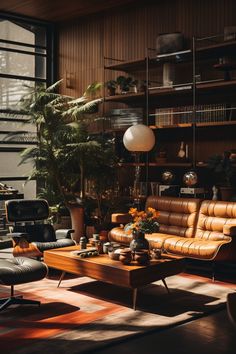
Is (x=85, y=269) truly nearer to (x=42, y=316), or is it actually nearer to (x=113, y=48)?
(x=42, y=316)

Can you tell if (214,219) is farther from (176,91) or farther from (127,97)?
(127,97)

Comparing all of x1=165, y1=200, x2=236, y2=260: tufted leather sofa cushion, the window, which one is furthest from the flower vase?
the window

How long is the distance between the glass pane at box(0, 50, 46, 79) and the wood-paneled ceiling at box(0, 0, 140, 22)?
0.69 m

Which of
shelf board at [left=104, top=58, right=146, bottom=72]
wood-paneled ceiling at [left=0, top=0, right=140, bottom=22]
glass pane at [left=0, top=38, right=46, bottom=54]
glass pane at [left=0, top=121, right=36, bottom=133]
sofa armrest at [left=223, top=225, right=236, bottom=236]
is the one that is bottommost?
sofa armrest at [left=223, top=225, right=236, bottom=236]

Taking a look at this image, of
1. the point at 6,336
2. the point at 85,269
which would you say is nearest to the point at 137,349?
the point at 6,336

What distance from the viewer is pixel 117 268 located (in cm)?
452

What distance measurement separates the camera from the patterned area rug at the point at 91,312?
146 inches

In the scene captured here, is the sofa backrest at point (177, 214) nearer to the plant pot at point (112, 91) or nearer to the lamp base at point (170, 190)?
the lamp base at point (170, 190)

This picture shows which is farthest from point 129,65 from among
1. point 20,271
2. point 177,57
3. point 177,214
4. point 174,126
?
point 20,271

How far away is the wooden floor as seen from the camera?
3.52 m

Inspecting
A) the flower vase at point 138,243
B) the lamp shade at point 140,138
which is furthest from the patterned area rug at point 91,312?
the lamp shade at point 140,138

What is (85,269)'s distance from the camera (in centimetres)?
484

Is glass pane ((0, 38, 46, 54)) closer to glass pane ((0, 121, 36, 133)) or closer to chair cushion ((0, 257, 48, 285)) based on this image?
glass pane ((0, 121, 36, 133))

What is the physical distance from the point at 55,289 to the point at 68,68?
477 cm
